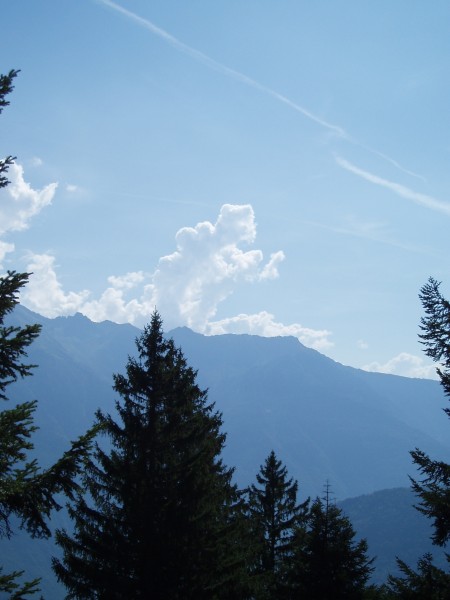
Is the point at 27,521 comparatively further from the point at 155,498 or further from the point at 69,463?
the point at 155,498

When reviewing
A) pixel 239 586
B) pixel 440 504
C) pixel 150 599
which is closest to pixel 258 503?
pixel 239 586

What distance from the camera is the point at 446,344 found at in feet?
45.3

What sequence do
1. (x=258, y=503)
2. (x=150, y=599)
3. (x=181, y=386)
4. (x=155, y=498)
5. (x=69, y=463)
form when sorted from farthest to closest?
(x=258, y=503) → (x=181, y=386) → (x=155, y=498) → (x=150, y=599) → (x=69, y=463)

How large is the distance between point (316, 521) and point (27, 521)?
38.0 feet

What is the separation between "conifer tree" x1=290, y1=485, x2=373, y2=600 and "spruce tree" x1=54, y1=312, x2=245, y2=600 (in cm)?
327

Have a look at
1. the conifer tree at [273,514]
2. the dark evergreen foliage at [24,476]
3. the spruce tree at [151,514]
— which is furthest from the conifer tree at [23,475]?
the conifer tree at [273,514]

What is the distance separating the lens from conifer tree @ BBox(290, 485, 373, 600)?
16.5 metres

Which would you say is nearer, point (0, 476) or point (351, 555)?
point (0, 476)

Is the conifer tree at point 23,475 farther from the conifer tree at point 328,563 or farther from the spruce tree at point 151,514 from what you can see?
the conifer tree at point 328,563

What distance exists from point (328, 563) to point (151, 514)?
6.71m

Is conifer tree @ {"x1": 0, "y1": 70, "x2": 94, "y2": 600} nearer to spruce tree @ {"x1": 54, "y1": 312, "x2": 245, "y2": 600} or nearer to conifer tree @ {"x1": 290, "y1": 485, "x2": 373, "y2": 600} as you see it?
spruce tree @ {"x1": 54, "y1": 312, "x2": 245, "y2": 600}

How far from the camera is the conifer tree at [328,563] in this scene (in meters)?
16.5

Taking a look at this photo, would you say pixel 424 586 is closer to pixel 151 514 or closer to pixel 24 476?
pixel 151 514

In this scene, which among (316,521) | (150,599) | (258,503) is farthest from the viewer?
(258,503)
